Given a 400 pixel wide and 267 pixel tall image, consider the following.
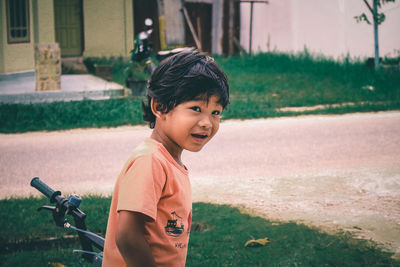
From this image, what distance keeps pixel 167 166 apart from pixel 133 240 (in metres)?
0.28

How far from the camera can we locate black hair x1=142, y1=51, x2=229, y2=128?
6.47ft

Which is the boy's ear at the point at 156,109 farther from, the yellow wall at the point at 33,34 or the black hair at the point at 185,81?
the yellow wall at the point at 33,34

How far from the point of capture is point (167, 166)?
Result: 1932 mm

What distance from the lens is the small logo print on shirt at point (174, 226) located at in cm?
196

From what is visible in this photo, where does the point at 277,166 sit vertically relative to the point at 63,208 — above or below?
below

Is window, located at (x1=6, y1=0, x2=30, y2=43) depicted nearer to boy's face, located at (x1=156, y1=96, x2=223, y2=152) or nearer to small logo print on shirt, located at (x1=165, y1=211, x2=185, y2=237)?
boy's face, located at (x1=156, y1=96, x2=223, y2=152)

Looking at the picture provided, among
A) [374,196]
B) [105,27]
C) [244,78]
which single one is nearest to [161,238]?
[374,196]

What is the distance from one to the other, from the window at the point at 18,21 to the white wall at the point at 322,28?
25.5 ft

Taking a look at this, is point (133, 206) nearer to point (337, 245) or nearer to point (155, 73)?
point (155, 73)

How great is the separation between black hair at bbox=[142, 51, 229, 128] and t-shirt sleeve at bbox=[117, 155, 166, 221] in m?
0.25

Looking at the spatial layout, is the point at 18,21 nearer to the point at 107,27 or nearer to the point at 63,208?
the point at 107,27

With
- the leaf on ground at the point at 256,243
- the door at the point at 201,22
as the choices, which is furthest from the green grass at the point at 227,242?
the door at the point at 201,22

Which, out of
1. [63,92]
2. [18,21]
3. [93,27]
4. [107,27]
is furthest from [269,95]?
[93,27]

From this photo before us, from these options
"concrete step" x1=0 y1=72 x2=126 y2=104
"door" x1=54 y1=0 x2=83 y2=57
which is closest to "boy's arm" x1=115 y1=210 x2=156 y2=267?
"concrete step" x1=0 y1=72 x2=126 y2=104
